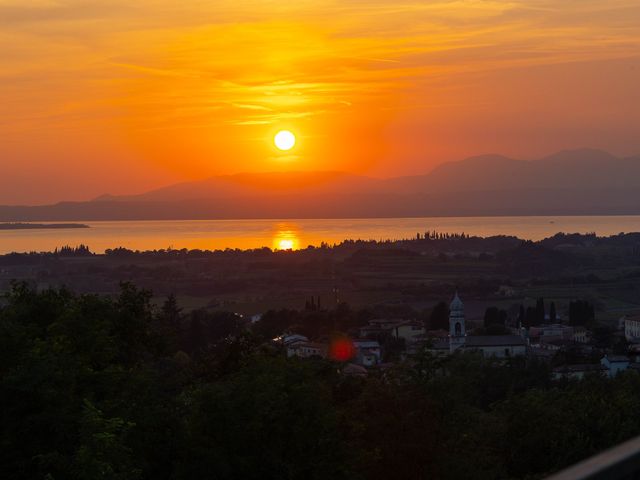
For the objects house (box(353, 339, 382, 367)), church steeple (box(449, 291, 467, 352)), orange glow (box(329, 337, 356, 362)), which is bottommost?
house (box(353, 339, 382, 367))

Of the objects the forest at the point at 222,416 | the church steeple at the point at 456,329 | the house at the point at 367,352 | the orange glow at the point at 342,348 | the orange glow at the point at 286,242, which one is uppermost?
the orange glow at the point at 286,242

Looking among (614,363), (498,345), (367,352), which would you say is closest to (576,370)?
(614,363)

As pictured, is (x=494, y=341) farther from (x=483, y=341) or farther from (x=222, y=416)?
(x=222, y=416)

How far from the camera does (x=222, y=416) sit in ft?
38.8

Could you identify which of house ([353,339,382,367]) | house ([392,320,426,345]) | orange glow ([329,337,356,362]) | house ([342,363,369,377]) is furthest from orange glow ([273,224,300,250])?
house ([342,363,369,377])

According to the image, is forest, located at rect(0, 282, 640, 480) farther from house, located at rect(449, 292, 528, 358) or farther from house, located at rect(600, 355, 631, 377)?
house, located at rect(449, 292, 528, 358)

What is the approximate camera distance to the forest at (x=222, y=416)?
10.6m

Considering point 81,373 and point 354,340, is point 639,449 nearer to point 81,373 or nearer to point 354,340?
point 81,373

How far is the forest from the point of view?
1064 centimetres

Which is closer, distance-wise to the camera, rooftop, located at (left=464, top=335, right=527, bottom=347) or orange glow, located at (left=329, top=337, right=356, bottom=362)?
orange glow, located at (left=329, top=337, right=356, bottom=362)

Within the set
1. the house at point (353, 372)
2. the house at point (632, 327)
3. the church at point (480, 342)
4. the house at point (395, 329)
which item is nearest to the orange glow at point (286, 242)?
the house at point (395, 329)

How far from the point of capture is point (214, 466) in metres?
11.3

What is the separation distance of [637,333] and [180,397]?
4713cm

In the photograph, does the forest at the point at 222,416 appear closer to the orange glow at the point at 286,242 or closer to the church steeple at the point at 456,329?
the church steeple at the point at 456,329
